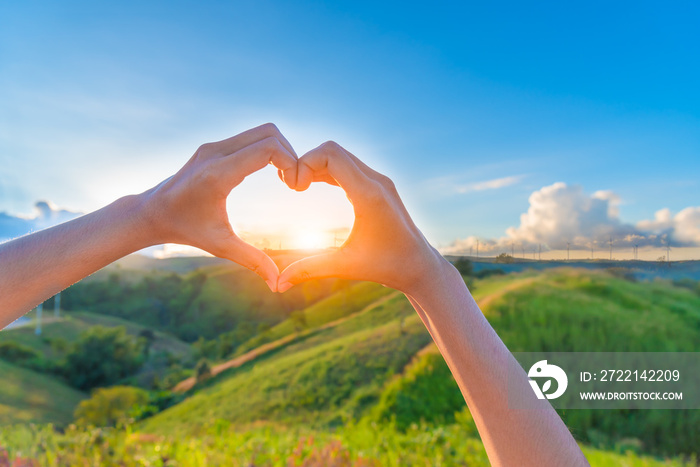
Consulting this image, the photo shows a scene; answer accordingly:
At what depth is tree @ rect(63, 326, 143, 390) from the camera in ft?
58.1

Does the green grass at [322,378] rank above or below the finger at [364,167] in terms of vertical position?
below

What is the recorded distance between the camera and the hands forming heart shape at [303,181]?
4.09ft

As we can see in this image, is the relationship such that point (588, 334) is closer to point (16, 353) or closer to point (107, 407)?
point (107, 407)

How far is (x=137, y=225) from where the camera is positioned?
1276mm

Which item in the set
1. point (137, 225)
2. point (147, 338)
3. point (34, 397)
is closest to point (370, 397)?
point (137, 225)

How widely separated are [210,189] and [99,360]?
20.2 meters

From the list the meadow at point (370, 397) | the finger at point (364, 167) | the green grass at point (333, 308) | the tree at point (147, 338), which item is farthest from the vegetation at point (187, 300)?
the finger at point (364, 167)

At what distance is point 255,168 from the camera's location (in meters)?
1.29

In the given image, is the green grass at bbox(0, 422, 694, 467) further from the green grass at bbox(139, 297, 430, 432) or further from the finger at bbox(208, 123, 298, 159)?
the finger at bbox(208, 123, 298, 159)

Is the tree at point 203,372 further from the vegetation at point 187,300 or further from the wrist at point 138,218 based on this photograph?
the wrist at point 138,218

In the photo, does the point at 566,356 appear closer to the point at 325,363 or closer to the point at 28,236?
the point at 325,363

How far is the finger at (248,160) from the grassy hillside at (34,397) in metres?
14.9

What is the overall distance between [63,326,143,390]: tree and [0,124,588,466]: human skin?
19552 mm

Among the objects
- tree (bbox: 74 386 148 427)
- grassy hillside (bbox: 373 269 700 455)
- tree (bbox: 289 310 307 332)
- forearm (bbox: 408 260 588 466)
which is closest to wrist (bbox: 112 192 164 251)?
forearm (bbox: 408 260 588 466)
